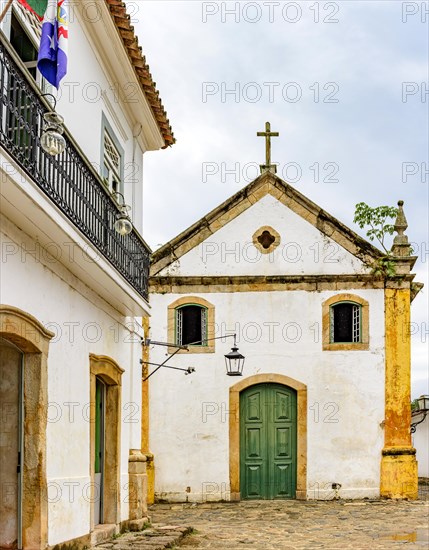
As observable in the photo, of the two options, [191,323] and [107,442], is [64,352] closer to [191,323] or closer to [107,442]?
[107,442]

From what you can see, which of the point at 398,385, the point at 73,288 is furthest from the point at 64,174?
the point at 398,385

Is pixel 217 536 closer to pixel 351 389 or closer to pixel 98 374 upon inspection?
pixel 98 374

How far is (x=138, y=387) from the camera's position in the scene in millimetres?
12789

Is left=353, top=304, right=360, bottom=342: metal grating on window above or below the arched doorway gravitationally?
above

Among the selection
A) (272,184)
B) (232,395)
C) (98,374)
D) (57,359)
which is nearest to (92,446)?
(98,374)

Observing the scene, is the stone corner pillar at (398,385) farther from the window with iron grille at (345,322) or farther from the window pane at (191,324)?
the window pane at (191,324)

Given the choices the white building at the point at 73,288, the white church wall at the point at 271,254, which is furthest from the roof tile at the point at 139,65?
the white church wall at the point at 271,254

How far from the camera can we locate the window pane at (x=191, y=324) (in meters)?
17.6

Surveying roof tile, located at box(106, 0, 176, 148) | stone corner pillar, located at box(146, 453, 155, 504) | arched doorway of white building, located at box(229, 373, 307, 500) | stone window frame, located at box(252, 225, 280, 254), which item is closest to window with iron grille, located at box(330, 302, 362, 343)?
arched doorway of white building, located at box(229, 373, 307, 500)

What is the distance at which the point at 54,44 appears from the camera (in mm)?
7324

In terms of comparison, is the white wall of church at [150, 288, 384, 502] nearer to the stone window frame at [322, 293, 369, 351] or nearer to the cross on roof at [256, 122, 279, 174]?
the stone window frame at [322, 293, 369, 351]

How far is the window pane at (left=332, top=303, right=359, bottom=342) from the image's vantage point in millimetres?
17422

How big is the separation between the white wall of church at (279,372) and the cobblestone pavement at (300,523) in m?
0.64

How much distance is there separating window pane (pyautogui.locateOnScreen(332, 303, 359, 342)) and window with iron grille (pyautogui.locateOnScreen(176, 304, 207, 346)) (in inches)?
100
